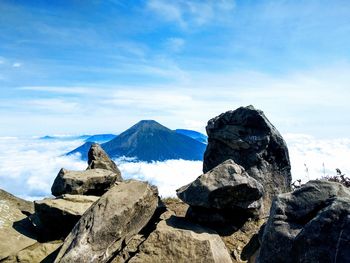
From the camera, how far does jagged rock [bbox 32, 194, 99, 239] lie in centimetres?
1645

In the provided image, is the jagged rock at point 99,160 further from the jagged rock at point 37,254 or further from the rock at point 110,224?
the rock at point 110,224

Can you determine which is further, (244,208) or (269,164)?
(269,164)

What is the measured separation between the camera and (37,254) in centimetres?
1552

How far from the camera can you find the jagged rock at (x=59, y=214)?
16.5 metres

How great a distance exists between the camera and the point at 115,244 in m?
13.7

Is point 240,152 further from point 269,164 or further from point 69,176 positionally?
point 69,176

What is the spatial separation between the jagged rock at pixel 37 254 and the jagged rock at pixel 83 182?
3594 millimetres

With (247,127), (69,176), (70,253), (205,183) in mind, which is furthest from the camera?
(247,127)

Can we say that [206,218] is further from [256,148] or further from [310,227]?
[310,227]

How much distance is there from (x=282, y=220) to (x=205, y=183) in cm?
577

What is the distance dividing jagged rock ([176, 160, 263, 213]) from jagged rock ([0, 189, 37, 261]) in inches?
300

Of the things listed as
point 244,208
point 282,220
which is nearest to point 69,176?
point 244,208

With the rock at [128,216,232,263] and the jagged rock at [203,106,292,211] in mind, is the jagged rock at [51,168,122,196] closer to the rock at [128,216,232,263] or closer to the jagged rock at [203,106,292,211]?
the rock at [128,216,232,263]

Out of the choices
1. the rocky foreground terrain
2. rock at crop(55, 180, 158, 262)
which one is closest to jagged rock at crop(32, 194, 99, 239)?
the rocky foreground terrain
